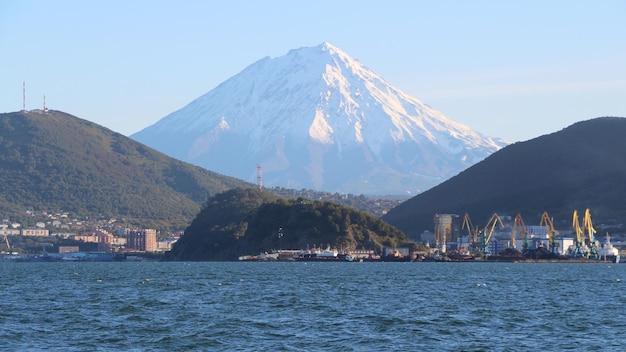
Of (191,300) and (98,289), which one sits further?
(98,289)

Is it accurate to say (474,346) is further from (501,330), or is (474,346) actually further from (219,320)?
(219,320)

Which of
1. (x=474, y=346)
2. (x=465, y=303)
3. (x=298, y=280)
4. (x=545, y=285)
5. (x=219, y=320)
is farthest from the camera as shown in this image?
(x=298, y=280)

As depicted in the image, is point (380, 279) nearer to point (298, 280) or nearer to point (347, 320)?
point (298, 280)

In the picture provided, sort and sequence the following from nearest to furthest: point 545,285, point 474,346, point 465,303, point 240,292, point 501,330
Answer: point 474,346
point 501,330
point 465,303
point 240,292
point 545,285

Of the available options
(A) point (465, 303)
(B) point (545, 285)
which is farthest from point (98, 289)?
(B) point (545, 285)

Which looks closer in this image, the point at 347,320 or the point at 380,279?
the point at 347,320

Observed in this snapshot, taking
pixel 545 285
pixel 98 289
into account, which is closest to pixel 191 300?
pixel 98 289
